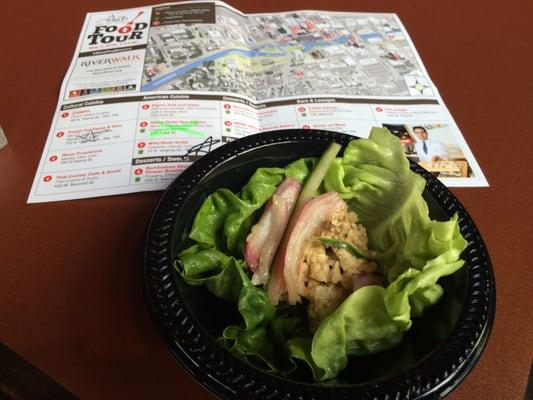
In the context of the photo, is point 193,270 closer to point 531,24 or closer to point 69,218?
point 69,218

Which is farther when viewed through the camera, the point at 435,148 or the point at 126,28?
the point at 126,28

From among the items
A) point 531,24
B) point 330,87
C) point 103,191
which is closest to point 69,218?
point 103,191

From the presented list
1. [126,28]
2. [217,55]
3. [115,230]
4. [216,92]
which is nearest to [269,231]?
[115,230]

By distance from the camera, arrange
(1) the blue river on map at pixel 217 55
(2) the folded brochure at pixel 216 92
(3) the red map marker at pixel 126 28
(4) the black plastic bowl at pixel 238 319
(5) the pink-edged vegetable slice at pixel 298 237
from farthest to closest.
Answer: (3) the red map marker at pixel 126 28
(1) the blue river on map at pixel 217 55
(2) the folded brochure at pixel 216 92
(5) the pink-edged vegetable slice at pixel 298 237
(4) the black plastic bowl at pixel 238 319

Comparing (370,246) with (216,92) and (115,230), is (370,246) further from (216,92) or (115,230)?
(216,92)

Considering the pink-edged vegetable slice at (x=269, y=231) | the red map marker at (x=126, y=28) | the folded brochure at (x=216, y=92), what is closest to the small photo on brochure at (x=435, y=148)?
the folded brochure at (x=216, y=92)

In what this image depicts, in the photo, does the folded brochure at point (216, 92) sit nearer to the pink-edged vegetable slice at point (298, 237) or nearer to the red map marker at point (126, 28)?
the red map marker at point (126, 28)
